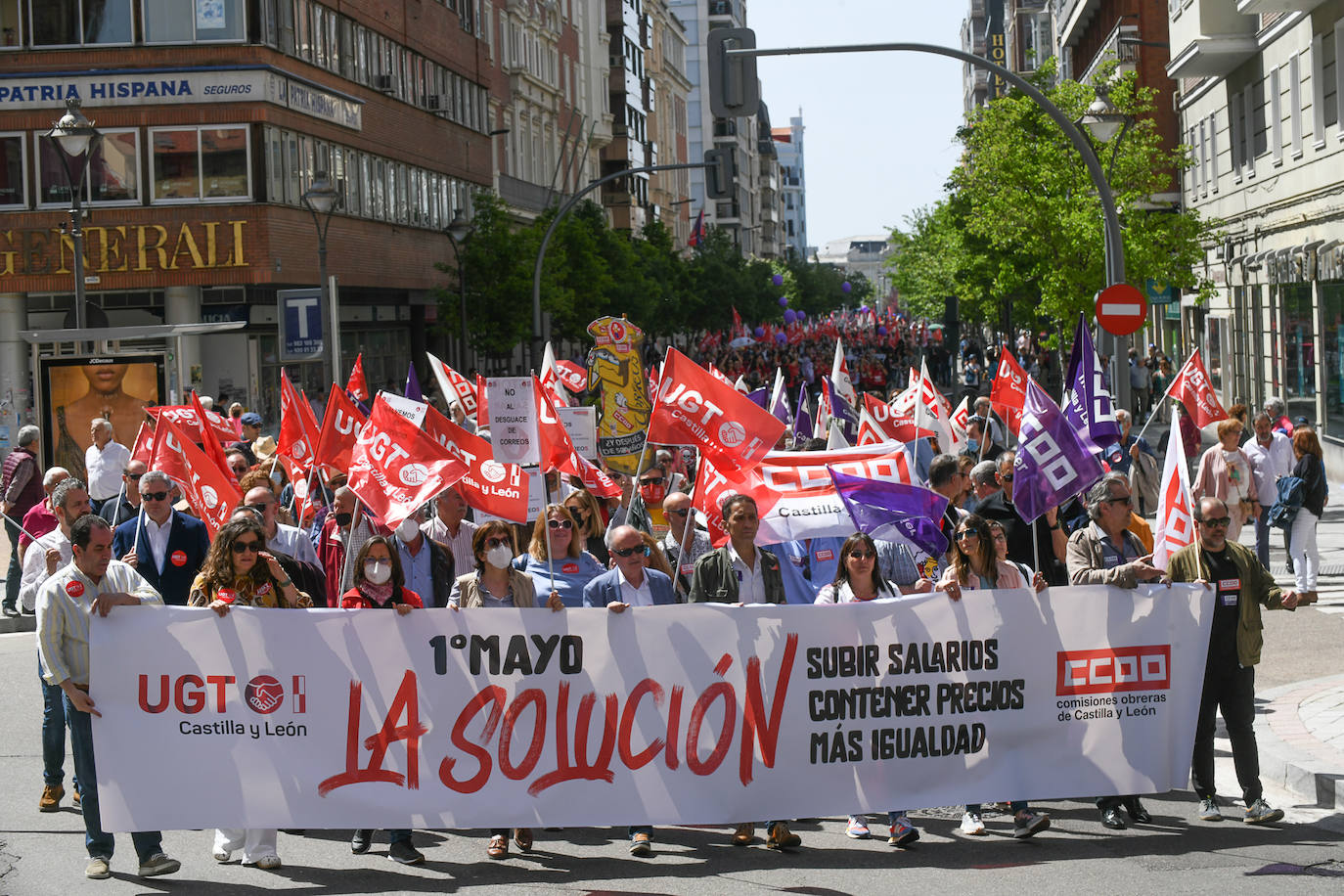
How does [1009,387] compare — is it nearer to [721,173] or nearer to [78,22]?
[721,173]

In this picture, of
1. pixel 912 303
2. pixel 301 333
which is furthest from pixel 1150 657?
pixel 912 303

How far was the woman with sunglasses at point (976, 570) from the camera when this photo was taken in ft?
28.5

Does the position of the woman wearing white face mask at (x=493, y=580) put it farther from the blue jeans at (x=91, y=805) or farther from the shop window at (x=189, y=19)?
the shop window at (x=189, y=19)

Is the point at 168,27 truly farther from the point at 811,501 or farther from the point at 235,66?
the point at 811,501

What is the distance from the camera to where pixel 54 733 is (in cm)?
912

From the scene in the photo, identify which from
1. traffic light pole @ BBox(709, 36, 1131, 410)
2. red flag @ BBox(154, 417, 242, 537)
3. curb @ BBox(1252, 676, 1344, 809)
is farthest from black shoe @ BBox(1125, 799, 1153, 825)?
traffic light pole @ BBox(709, 36, 1131, 410)

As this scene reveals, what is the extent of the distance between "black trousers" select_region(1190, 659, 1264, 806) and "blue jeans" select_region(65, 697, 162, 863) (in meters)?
4.90

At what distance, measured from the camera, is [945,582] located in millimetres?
8633

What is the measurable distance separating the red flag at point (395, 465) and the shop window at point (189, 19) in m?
27.8

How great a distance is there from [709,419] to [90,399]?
1536cm

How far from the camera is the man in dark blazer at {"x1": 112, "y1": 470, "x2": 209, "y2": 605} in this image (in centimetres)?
1012

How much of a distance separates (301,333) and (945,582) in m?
18.4

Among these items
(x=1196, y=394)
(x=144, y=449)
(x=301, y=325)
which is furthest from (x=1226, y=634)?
(x=301, y=325)

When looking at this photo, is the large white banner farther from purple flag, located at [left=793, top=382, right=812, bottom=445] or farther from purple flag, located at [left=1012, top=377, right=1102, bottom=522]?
purple flag, located at [left=793, top=382, right=812, bottom=445]
